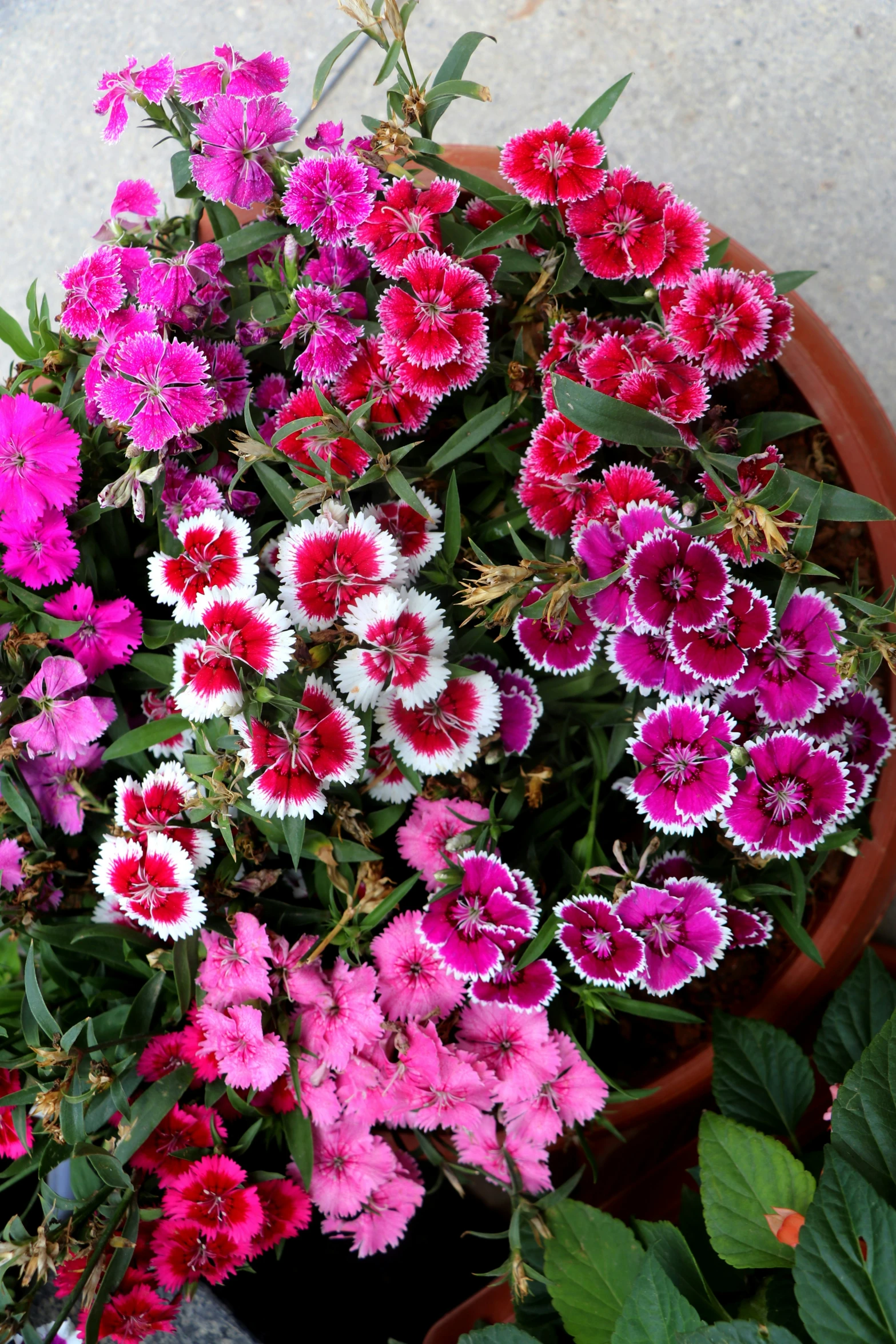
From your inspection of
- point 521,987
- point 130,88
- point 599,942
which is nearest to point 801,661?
point 599,942

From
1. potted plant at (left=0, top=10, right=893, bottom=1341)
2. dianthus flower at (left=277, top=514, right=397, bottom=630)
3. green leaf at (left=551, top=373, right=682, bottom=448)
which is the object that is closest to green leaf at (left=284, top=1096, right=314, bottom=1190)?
potted plant at (left=0, top=10, right=893, bottom=1341)

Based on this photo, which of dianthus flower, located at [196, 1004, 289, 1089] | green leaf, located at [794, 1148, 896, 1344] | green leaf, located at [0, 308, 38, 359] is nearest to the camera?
green leaf, located at [794, 1148, 896, 1344]

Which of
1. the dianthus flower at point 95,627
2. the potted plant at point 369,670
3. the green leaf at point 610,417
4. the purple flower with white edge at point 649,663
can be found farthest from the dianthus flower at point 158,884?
the green leaf at point 610,417

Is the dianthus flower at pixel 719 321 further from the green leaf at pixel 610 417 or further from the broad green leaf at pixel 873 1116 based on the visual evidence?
the broad green leaf at pixel 873 1116

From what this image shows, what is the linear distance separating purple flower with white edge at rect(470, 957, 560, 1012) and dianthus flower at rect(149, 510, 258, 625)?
56 cm

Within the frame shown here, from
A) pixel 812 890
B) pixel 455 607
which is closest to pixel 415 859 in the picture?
pixel 455 607

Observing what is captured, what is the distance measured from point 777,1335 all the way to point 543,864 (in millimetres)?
599

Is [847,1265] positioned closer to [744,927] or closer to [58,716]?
[744,927]

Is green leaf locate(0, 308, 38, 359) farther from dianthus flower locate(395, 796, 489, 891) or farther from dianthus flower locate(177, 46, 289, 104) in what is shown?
dianthus flower locate(395, 796, 489, 891)

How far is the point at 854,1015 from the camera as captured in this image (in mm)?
1446

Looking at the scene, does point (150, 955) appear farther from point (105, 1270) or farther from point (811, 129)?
point (811, 129)

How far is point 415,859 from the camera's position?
1327 millimetres

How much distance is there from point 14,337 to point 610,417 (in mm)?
841

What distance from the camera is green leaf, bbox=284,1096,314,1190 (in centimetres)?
130
